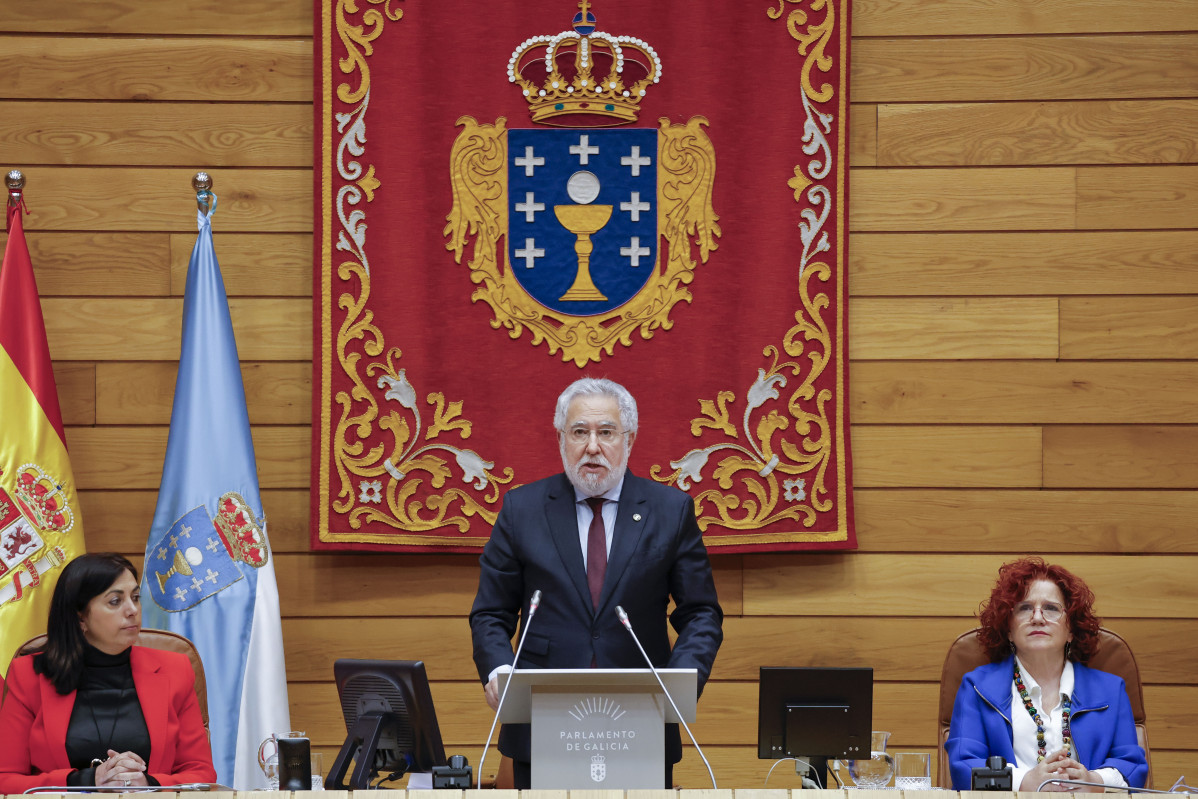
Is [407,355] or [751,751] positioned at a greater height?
[407,355]

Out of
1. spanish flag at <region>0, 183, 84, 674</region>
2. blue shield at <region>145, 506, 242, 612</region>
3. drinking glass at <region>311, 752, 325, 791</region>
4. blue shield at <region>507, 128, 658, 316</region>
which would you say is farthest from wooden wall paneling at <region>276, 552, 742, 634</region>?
drinking glass at <region>311, 752, 325, 791</region>

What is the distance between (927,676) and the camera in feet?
11.5

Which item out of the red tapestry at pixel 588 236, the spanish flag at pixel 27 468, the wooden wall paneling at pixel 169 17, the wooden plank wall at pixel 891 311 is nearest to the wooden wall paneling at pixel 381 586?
the wooden plank wall at pixel 891 311

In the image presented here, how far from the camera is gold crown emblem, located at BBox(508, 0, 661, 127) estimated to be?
3.47 m

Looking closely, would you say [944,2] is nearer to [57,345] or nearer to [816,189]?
[816,189]

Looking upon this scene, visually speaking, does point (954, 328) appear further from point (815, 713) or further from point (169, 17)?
point (169, 17)

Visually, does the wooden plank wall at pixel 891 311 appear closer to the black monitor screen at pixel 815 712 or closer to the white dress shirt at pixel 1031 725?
the white dress shirt at pixel 1031 725

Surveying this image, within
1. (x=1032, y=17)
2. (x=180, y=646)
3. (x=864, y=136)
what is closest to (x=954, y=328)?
(x=864, y=136)

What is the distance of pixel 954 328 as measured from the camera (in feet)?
11.6

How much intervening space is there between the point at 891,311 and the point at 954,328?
0.19m

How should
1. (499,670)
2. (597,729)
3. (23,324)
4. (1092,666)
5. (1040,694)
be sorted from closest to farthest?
(597,729) → (499,670) → (1040,694) → (1092,666) → (23,324)

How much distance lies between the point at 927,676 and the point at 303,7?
273cm

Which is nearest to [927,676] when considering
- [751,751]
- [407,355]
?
[751,751]

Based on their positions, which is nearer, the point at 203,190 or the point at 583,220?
the point at 203,190
